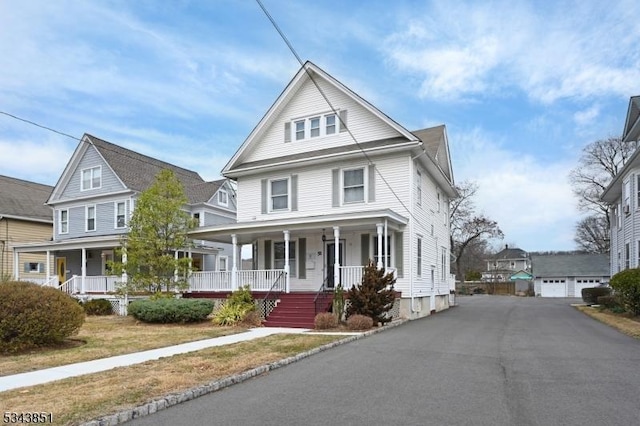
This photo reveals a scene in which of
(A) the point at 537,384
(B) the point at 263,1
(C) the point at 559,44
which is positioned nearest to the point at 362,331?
(A) the point at 537,384

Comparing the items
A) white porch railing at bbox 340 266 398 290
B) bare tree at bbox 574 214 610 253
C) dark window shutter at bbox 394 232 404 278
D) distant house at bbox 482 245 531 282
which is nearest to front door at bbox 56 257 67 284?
white porch railing at bbox 340 266 398 290

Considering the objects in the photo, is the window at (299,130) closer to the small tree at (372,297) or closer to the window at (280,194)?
the window at (280,194)

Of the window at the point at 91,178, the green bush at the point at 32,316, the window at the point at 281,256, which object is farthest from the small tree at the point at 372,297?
the window at the point at 91,178

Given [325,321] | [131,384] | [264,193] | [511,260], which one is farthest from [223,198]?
[511,260]

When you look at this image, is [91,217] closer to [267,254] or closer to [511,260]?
[267,254]

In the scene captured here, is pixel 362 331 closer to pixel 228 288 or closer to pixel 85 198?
pixel 228 288

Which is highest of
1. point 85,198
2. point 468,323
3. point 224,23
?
point 224,23

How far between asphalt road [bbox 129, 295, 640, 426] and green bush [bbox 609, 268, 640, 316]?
7.00m

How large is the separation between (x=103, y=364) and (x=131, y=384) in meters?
2.37

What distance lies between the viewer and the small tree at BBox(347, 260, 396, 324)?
624 inches

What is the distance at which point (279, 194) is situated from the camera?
2214cm

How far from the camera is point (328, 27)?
1107 centimetres

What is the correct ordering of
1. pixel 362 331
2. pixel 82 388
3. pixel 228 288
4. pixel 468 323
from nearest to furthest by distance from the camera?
1. pixel 82 388
2. pixel 362 331
3. pixel 468 323
4. pixel 228 288

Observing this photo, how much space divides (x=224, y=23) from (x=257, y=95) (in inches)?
212
